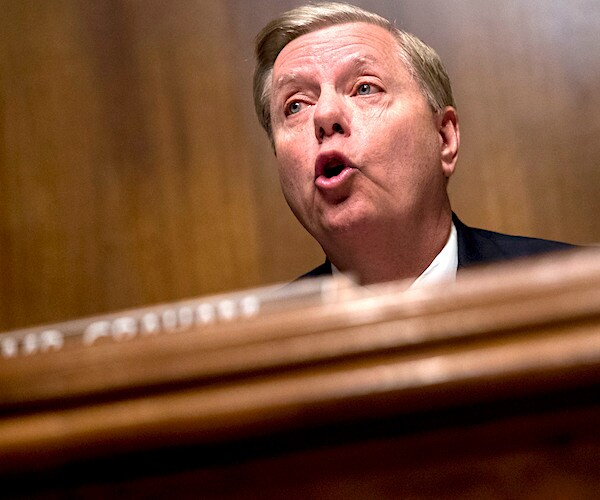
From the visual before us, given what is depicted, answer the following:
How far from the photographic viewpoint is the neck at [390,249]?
91 centimetres

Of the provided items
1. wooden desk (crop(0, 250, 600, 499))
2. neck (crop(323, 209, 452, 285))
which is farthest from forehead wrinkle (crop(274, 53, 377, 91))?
wooden desk (crop(0, 250, 600, 499))

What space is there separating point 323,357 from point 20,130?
39.2 inches

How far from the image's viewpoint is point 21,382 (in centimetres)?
39

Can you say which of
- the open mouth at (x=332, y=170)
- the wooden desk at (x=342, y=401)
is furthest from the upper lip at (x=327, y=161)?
the wooden desk at (x=342, y=401)

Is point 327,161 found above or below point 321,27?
below

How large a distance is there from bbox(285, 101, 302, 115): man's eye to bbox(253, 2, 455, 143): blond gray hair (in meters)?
0.05

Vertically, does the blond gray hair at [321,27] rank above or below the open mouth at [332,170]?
above

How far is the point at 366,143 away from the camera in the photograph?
3.21 feet

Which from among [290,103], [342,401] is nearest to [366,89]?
[290,103]

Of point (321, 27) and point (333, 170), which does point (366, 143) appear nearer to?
point (333, 170)

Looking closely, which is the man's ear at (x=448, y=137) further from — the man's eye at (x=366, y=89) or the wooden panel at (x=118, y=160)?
the wooden panel at (x=118, y=160)

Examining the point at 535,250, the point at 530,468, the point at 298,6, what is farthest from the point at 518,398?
the point at 298,6

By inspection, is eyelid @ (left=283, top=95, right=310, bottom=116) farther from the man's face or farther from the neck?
the neck

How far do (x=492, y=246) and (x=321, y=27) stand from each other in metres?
0.38
